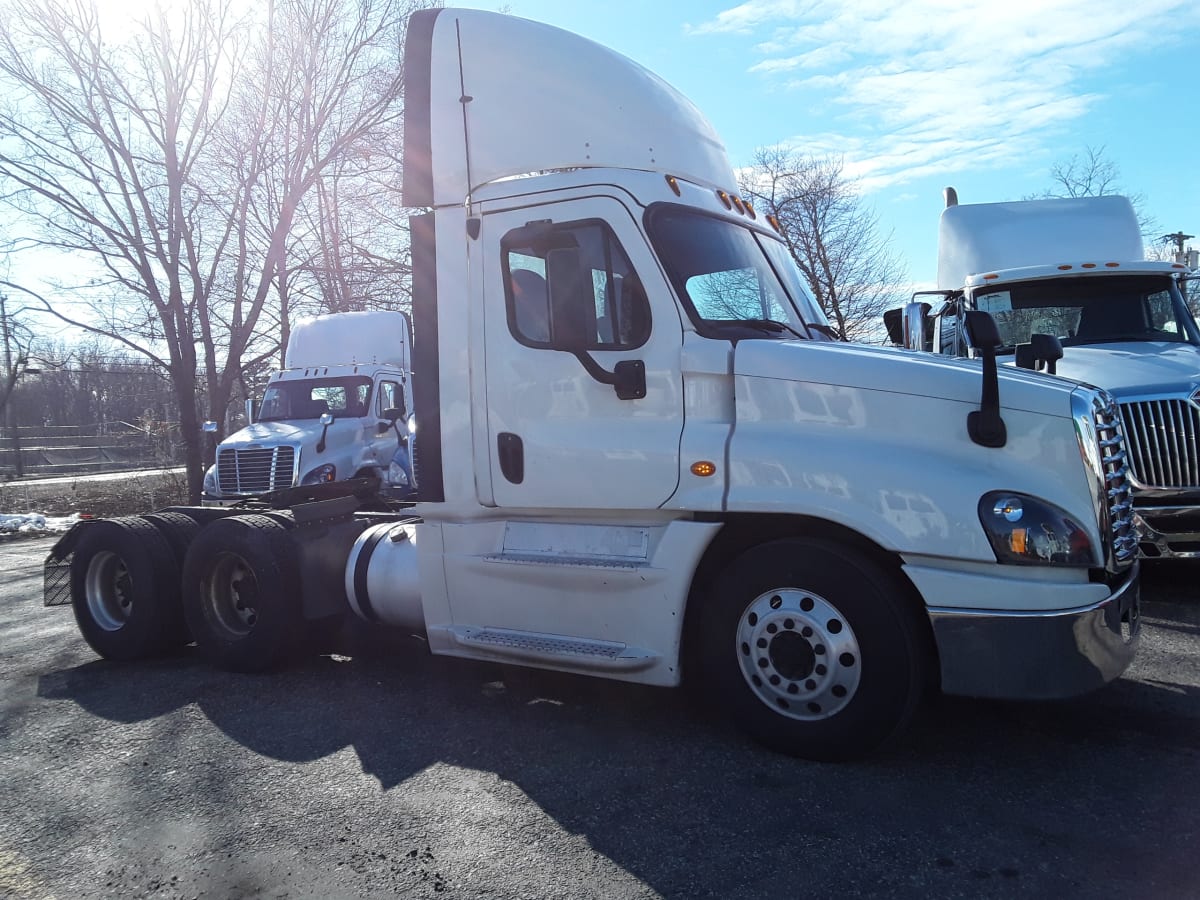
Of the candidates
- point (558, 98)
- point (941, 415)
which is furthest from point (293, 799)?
point (558, 98)

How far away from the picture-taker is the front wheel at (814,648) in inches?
157

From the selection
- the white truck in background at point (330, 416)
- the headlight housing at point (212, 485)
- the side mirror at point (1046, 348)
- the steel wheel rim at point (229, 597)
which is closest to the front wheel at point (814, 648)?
the side mirror at point (1046, 348)

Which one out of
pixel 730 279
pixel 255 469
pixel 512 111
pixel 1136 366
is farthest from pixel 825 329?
pixel 255 469

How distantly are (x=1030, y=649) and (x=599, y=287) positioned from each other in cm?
248

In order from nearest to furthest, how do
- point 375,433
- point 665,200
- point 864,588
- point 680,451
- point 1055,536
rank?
point 1055,536 → point 864,588 → point 680,451 → point 665,200 → point 375,433

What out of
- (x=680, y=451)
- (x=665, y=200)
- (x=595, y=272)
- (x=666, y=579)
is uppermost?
(x=665, y=200)

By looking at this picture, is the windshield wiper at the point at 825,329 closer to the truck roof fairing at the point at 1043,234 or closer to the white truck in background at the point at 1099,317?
the white truck in background at the point at 1099,317

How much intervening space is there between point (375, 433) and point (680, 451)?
1044cm

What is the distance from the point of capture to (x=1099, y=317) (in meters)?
8.48

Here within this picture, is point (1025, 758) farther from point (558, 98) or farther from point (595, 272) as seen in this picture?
point (558, 98)

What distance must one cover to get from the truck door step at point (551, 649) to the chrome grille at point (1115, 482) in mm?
2092

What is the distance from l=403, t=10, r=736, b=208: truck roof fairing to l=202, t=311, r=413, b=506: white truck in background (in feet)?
27.0

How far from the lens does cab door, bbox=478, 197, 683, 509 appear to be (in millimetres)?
4453

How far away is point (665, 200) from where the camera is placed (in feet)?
15.3
